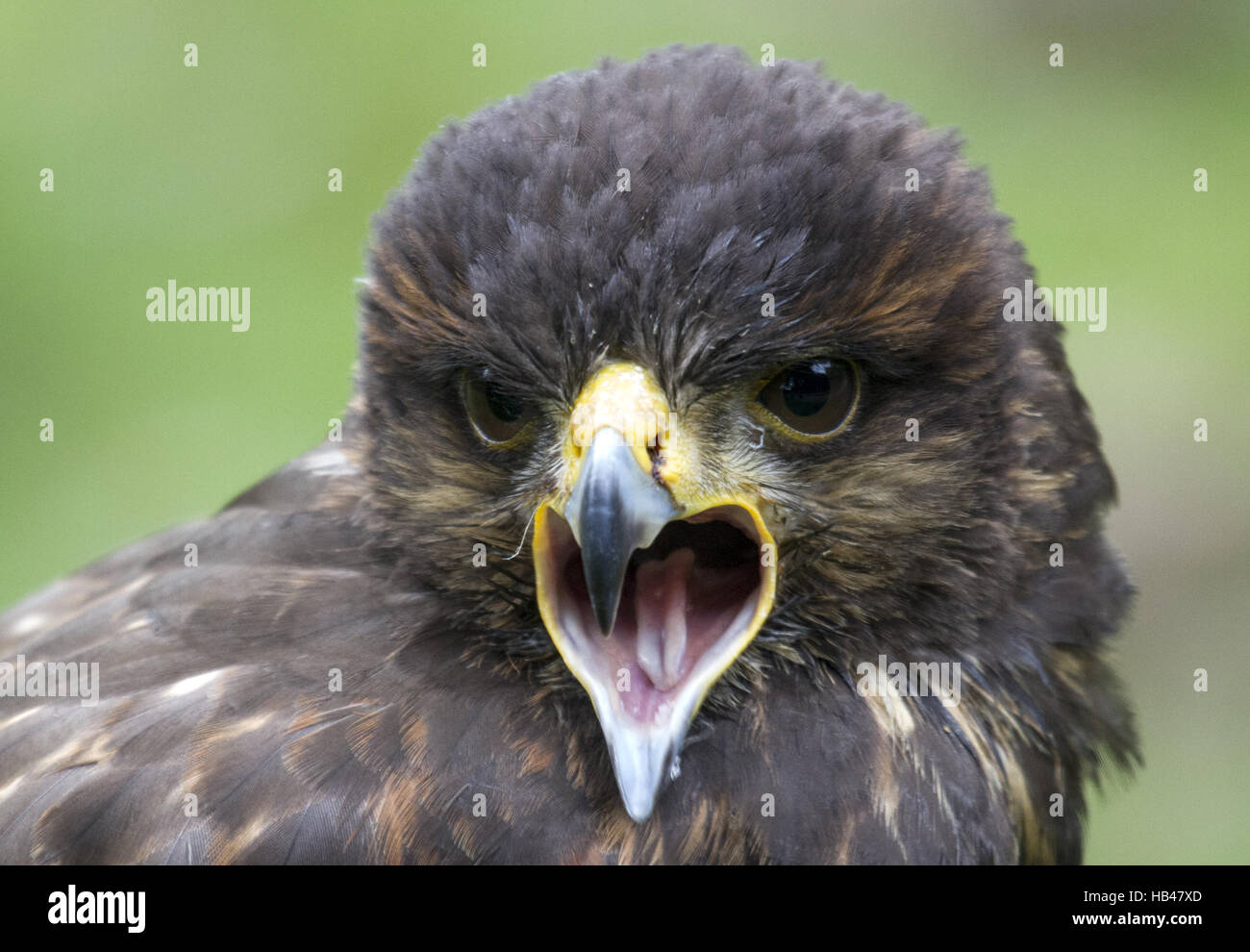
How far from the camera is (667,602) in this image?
3.12m

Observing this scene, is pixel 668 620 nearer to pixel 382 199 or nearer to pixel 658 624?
pixel 658 624

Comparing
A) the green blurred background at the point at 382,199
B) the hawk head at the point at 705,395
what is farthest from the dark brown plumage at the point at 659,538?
the green blurred background at the point at 382,199

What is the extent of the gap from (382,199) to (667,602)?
252 inches

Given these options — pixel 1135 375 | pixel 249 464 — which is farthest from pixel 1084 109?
pixel 249 464

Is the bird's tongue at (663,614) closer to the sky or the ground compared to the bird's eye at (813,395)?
closer to the ground

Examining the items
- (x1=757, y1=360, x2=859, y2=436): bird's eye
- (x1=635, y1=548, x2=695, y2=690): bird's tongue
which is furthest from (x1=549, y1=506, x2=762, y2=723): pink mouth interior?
(x1=757, y1=360, x2=859, y2=436): bird's eye

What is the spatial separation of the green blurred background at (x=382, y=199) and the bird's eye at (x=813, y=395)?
3987 mm

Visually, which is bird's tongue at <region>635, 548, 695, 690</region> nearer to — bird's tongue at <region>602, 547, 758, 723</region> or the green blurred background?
bird's tongue at <region>602, 547, 758, 723</region>

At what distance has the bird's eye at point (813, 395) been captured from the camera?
3.13 meters

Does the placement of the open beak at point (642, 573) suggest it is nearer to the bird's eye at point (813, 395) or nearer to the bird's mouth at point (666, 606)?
the bird's mouth at point (666, 606)

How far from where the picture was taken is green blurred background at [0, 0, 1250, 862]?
22.9ft

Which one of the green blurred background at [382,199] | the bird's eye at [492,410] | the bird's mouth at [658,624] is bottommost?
the bird's mouth at [658,624]

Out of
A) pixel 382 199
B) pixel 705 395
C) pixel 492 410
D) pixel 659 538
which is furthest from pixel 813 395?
pixel 382 199
